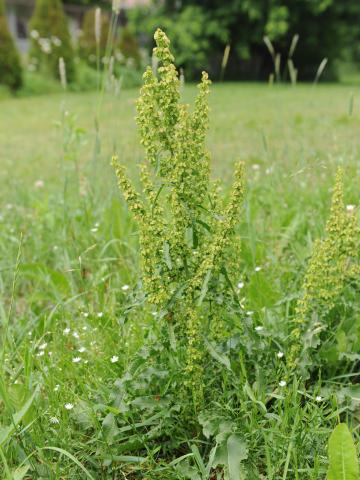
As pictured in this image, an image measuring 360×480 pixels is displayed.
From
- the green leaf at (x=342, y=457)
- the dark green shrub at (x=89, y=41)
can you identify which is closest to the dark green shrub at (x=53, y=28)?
the dark green shrub at (x=89, y=41)

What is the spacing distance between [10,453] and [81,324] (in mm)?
707

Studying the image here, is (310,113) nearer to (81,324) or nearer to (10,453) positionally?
(81,324)

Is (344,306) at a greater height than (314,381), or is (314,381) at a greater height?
(344,306)

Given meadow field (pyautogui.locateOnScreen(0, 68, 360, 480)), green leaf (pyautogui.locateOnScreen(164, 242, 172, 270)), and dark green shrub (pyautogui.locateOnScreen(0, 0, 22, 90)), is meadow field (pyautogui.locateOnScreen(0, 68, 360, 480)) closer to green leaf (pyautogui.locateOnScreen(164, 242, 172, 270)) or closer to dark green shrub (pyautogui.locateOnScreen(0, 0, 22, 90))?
green leaf (pyautogui.locateOnScreen(164, 242, 172, 270))

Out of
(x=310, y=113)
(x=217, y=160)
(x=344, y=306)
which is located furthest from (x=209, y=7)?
(x=344, y=306)

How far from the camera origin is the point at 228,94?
14477 mm

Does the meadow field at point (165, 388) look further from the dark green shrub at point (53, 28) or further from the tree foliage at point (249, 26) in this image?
the tree foliage at point (249, 26)

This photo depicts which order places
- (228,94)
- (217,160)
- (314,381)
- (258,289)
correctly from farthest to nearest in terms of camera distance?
1. (228,94)
2. (217,160)
3. (258,289)
4. (314,381)

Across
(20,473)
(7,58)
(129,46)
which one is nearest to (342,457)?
(20,473)

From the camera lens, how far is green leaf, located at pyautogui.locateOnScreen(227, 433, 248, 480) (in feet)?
4.64

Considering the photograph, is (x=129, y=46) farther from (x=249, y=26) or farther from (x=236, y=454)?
(x=236, y=454)

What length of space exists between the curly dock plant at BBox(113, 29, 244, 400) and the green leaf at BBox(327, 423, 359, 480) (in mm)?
425

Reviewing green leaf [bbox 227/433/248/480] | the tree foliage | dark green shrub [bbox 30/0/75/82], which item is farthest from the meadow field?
the tree foliage

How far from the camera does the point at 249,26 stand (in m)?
18.9
